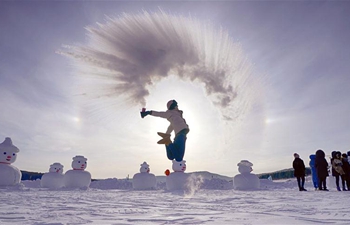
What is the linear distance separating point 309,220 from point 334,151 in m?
10.4

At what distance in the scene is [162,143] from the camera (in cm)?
691

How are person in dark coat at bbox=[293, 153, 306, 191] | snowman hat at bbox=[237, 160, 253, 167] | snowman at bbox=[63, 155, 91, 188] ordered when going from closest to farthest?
person in dark coat at bbox=[293, 153, 306, 191] → snowman at bbox=[63, 155, 91, 188] → snowman hat at bbox=[237, 160, 253, 167]

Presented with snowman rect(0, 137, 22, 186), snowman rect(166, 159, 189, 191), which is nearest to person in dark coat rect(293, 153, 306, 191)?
snowman rect(166, 159, 189, 191)

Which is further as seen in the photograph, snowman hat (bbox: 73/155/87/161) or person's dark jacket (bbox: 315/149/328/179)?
snowman hat (bbox: 73/155/87/161)

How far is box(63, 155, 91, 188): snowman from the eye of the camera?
15438 mm

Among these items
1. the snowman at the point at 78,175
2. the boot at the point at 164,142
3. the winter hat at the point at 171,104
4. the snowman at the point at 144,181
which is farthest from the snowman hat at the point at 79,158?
the boot at the point at 164,142

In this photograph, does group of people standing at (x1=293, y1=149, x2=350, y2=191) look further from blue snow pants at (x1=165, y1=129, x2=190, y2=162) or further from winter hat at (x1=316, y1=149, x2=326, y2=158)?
blue snow pants at (x1=165, y1=129, x2=190, y2=162)

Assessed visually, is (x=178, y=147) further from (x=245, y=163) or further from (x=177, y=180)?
(x=245, y=163)

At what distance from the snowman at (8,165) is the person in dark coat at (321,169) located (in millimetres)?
14840

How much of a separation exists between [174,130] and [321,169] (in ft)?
26.5

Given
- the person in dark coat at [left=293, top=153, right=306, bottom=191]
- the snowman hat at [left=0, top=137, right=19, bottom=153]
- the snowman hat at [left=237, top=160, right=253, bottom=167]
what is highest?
the snowman hat at [left=0, top=137, right=19, bottom=153]

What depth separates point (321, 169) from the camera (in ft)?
38.1

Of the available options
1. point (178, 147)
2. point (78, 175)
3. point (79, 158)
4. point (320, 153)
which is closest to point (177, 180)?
point (78, 175)

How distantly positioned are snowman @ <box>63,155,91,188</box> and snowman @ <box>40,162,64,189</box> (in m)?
0.69
